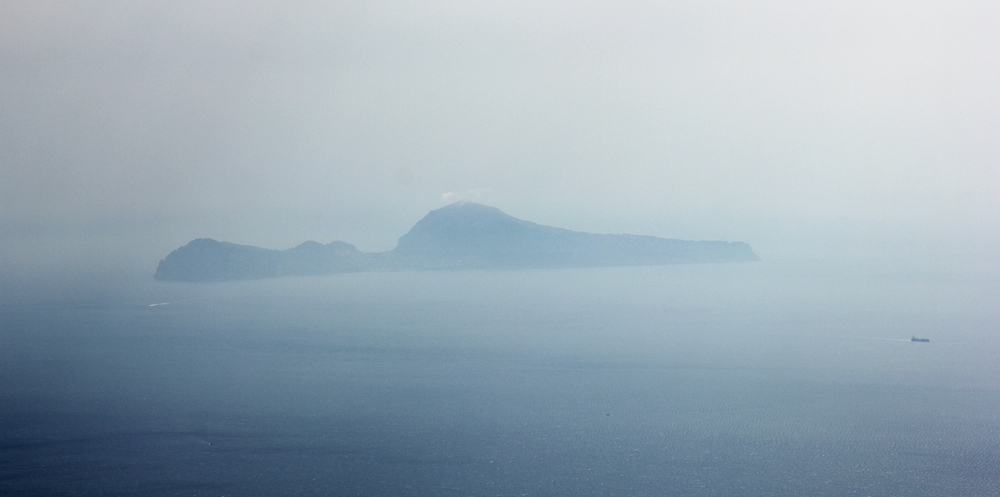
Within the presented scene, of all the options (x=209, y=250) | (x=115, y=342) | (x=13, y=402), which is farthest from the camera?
(x=209, y=250)

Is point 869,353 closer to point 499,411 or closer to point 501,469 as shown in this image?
point 499,411

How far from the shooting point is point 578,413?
19.7m

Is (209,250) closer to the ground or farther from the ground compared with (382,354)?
farther from the ground

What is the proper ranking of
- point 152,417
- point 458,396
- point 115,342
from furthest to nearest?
point 115,342 → point 458,396 → point 152,417

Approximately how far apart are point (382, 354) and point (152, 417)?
12.0 metres

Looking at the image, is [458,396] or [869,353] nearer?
[458,396]

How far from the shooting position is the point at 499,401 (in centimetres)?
2134

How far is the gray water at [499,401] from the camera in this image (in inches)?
582

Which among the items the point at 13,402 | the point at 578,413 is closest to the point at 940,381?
the point at 578,413

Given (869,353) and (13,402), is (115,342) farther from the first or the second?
(869,353)

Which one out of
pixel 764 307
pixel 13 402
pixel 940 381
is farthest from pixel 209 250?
pixel 940 381

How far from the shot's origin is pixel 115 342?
3275 cm

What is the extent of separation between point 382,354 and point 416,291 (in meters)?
27.6

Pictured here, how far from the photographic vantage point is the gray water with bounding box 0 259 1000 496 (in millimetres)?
14773
